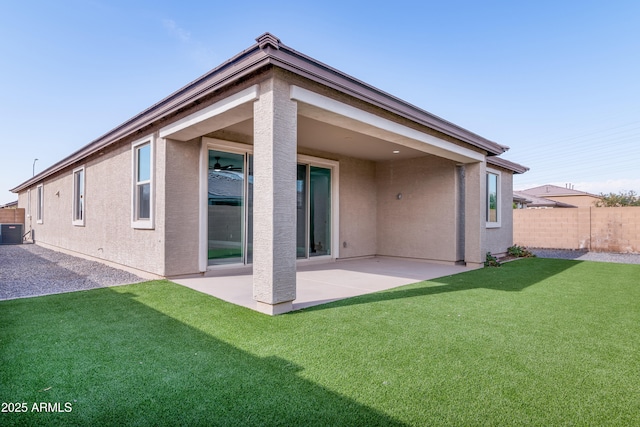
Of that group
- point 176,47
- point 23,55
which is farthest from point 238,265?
point 23,55

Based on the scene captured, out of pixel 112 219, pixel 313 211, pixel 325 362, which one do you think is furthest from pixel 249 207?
pixel 325 362

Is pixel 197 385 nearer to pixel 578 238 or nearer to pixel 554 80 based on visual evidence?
pixel 578 238

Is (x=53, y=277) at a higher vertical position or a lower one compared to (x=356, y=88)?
lower

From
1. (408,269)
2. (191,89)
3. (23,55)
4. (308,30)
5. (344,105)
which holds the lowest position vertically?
(408,269)

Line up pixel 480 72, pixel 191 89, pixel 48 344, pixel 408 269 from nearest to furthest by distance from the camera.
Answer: pixel 48 344, pixel 191 89, pixel 408 269, pixel 480 72

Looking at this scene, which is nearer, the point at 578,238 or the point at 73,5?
the point at 73,5

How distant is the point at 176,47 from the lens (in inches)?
372

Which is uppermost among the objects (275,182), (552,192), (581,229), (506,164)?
(552,192)

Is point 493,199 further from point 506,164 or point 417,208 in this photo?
point 417,208

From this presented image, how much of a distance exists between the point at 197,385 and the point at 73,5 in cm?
966

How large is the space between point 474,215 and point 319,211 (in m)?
4.19

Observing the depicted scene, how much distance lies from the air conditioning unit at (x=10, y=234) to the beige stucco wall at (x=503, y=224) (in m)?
19.9

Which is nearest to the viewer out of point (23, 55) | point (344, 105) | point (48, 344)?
point (48, 344)

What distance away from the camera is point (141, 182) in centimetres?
729
